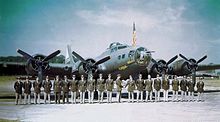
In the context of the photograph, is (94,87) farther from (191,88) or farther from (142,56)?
(191,88)

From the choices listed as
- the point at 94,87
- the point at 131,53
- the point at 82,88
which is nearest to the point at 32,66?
the point at 82,88

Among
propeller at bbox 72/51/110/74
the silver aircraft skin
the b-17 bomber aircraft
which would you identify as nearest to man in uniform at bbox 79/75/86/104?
the b-17 bomber aircraft

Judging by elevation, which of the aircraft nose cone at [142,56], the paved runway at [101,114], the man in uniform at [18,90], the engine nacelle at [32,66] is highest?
the aircraft nose cone at [142,56]

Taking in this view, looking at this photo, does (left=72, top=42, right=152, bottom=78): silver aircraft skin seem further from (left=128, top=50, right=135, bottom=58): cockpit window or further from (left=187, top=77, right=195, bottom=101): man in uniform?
(left=187, top=77, right=195, bottom=101): man in uniform

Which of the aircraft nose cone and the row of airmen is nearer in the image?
the row of airmen

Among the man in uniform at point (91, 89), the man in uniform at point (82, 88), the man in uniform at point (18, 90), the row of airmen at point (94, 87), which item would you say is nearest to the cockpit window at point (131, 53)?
the row of airmen at point (94, 87)

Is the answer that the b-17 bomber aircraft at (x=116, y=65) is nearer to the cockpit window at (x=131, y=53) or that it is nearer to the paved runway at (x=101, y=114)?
the cockpit window at (x=131, y=53)

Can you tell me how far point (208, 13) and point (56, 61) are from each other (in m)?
5.29

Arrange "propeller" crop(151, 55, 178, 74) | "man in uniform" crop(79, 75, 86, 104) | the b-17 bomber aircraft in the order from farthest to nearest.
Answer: "propeller" crop(151, 55, 178, 74)
the b-17 bomber aircraft
"man in uniform" crop(79, 75, 86, 104)

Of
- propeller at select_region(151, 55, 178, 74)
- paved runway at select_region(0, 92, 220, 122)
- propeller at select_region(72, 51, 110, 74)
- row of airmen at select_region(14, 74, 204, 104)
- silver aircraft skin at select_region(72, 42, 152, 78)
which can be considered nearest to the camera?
paved runway at select_region(0, 92, 220, 122)

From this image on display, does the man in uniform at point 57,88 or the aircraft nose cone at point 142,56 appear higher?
the aircraft nose cone at point 142,56

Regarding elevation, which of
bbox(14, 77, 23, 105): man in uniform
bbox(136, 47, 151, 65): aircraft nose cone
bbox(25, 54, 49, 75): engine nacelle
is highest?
bbox(136, 47, 151, 65): aircraft nose cone

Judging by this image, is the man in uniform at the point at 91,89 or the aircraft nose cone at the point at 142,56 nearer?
the man in uniform at the point at 91,89

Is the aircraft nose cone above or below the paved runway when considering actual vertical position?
above
